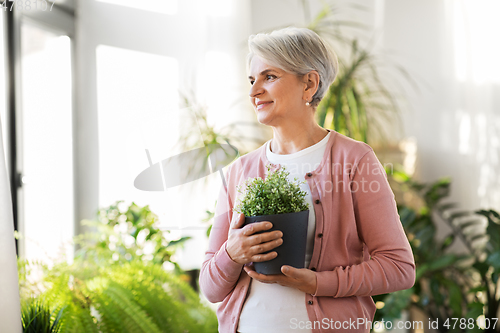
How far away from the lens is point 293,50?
92cm

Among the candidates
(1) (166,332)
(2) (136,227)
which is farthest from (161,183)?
(1) (166,332)

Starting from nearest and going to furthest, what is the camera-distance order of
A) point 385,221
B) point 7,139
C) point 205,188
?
1. point 385,221
2. point 7,139
3. point 205,188

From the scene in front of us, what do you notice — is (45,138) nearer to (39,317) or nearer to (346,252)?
(39,317)

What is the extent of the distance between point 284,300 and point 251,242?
Answer: 0.55ft

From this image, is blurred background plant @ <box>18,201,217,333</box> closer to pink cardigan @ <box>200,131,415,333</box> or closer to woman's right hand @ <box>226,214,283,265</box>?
pink cardigan @ <box>200,131,415,333</box>

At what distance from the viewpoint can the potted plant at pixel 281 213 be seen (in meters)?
0.81

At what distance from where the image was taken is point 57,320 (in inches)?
46.7

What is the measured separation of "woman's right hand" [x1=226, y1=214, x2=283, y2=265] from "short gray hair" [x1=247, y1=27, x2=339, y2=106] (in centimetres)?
35

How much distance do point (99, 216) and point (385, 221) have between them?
1419mm

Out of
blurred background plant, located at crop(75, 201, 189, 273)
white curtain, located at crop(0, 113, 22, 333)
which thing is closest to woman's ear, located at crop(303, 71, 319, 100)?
white curtain, located at crop(0, 113, 22, 333)

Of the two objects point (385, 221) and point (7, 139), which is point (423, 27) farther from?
point (7, 139)

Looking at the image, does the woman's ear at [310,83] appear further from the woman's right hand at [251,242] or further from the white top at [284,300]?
the woman's right hand at [251,242]

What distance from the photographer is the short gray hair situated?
3.01 ft

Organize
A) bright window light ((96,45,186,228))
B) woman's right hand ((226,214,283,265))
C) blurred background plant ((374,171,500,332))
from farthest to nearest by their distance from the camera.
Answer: blurred background plant ((374,171,500,332)) < bright window light ((96,45,186,228)) < woman's right hand ((226,214,283,265))
